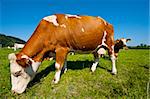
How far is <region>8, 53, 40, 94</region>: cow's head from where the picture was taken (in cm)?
915

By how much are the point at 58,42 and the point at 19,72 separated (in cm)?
211

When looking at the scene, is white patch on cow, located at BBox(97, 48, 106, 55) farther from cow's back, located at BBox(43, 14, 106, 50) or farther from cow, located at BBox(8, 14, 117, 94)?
cow's back, located at BBox(43, 14, 106, 50)

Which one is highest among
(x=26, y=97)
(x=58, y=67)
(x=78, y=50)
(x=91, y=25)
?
(x=91, y=25)

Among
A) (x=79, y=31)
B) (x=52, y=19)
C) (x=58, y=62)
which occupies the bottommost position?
(x=58, y=62)

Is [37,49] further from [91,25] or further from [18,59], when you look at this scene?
[91,25]

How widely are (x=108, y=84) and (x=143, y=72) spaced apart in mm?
3458

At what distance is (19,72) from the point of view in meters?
9.23

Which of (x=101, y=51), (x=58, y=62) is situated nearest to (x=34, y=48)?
(x=58, y=62)

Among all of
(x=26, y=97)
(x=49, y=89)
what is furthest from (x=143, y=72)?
(x=26, y=97)

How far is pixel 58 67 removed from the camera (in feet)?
33.9

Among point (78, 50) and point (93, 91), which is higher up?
point (78, 50)

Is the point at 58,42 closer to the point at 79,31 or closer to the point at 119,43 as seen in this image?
the point at 79,31

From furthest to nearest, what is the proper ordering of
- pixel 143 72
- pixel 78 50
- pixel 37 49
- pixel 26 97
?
pixel 143 72
pixel 78 50
pixel 37 49
pixel 26 97

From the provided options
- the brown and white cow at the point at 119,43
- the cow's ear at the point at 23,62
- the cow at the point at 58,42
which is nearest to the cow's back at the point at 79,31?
the cow at the point at 58,42
